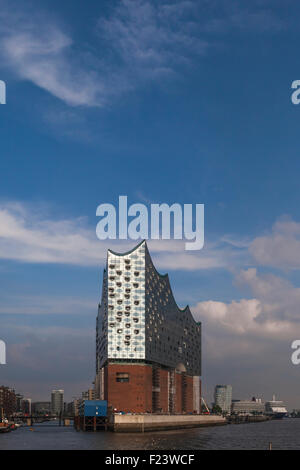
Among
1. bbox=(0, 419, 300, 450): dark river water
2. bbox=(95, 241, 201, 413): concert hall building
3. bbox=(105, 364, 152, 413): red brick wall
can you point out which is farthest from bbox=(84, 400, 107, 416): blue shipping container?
bbox=(0, 419, 300, 450): dark river water

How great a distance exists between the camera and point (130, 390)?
178m

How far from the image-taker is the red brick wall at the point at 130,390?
176m

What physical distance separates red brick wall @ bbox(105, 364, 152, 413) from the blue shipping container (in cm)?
223

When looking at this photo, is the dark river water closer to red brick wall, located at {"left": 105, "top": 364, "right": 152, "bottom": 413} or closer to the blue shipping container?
red brick wall, located at {"left": 105, "top": 364, "right": 152, "bottom": 413}

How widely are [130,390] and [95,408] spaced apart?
11502mm

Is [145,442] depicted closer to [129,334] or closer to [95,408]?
[95,408]

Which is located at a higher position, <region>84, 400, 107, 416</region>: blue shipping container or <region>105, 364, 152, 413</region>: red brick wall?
<region>105, 364, 152, 413</region>: red brick wall

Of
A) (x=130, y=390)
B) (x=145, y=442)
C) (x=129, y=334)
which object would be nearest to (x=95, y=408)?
(x=130, y=390)

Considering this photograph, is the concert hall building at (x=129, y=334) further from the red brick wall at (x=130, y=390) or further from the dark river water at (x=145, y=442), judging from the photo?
the dark river water at (x=145, y=442)

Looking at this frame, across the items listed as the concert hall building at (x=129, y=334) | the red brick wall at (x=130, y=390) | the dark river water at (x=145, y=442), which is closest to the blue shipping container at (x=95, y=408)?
the red brick wall at (x=130, y=390)

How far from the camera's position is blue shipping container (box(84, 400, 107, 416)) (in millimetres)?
176625

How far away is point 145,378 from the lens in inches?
7146

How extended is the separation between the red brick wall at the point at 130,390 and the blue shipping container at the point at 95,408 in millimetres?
2235
